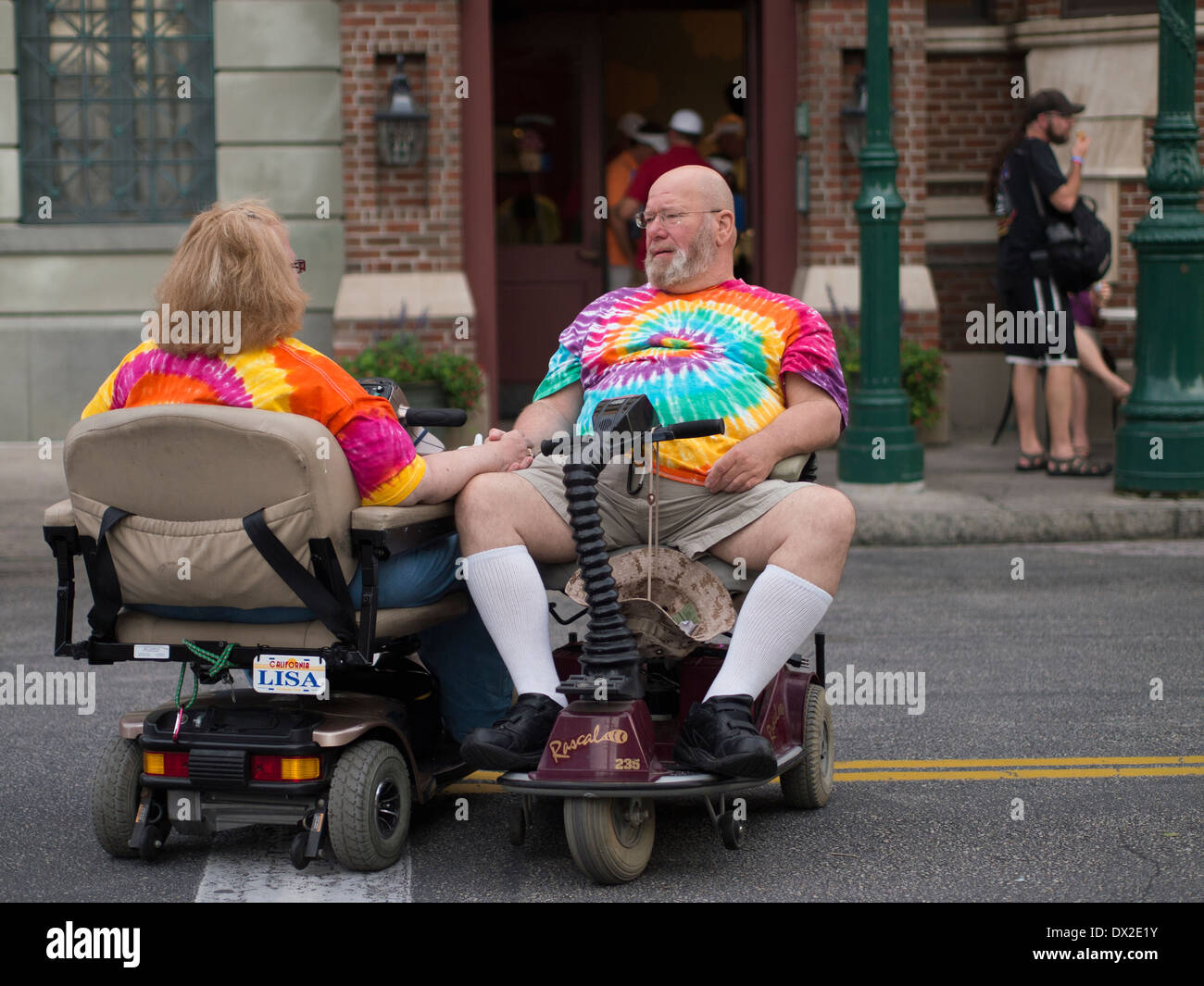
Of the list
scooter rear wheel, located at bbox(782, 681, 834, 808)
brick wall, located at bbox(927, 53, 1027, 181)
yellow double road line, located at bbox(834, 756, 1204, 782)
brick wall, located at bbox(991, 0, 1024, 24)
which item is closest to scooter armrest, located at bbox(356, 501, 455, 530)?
scooter rear wheel, located at bbox(782, 681, 834, 808)

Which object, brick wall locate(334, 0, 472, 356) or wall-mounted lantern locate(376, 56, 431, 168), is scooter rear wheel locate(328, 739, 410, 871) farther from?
wall-mounted lantern locate(376, 56, 431, 168)

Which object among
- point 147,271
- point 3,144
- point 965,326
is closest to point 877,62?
point 965,326

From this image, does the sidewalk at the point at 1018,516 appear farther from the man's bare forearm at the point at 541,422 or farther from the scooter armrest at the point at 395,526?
the scooter armrest at the point at 395,526

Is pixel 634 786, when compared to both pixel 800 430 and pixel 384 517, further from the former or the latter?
pixel 800 430

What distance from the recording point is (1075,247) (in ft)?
34.2

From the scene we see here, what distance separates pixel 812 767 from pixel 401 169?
830 centimetres

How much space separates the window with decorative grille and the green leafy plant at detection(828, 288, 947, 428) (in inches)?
184

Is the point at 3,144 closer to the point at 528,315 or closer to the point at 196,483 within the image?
the point at 528,315

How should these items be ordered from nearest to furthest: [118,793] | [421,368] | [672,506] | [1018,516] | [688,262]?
[118,793], [672,506], [688,262], [1018,516], [421,368]

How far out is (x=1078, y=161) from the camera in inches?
416

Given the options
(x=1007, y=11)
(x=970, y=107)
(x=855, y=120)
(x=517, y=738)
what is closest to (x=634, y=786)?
(x=517, y=738)

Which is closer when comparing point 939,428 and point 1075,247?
point 1075,247

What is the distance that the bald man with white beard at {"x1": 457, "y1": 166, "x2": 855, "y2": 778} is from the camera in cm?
415

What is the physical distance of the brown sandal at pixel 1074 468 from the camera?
417 inches
